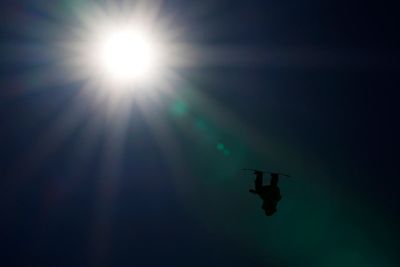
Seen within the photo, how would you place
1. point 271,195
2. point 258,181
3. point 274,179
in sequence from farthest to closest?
1. point 258,181
2. point 274,179
3. point 271,195

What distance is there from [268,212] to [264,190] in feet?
5.63

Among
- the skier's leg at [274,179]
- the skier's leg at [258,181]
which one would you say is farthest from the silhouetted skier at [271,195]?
the skier's leg at [258,181]

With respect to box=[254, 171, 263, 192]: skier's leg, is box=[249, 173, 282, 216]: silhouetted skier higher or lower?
lower

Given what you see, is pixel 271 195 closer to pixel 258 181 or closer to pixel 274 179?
pixel 274 179

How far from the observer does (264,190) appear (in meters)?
30.1

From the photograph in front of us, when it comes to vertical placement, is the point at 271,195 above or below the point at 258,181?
below

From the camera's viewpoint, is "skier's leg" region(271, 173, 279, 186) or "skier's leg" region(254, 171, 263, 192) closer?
"skier's leg" region(271, 173, 279, 186)

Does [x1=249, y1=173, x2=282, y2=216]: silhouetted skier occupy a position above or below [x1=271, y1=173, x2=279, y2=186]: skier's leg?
below

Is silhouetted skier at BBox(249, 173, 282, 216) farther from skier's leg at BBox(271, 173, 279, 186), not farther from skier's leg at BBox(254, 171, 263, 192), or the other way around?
skier's leg at BBox(254, 171, 263, 192)

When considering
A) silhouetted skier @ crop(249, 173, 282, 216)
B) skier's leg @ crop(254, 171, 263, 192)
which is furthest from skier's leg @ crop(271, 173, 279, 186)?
skier's leg @ crop(254, 171, 263, 192)

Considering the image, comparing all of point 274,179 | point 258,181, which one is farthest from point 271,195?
point 258,181

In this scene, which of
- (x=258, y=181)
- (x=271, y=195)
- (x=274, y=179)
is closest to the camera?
(x=271, y=195)

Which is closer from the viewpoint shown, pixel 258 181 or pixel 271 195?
pixel 271 195

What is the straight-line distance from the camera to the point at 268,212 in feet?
98.3
